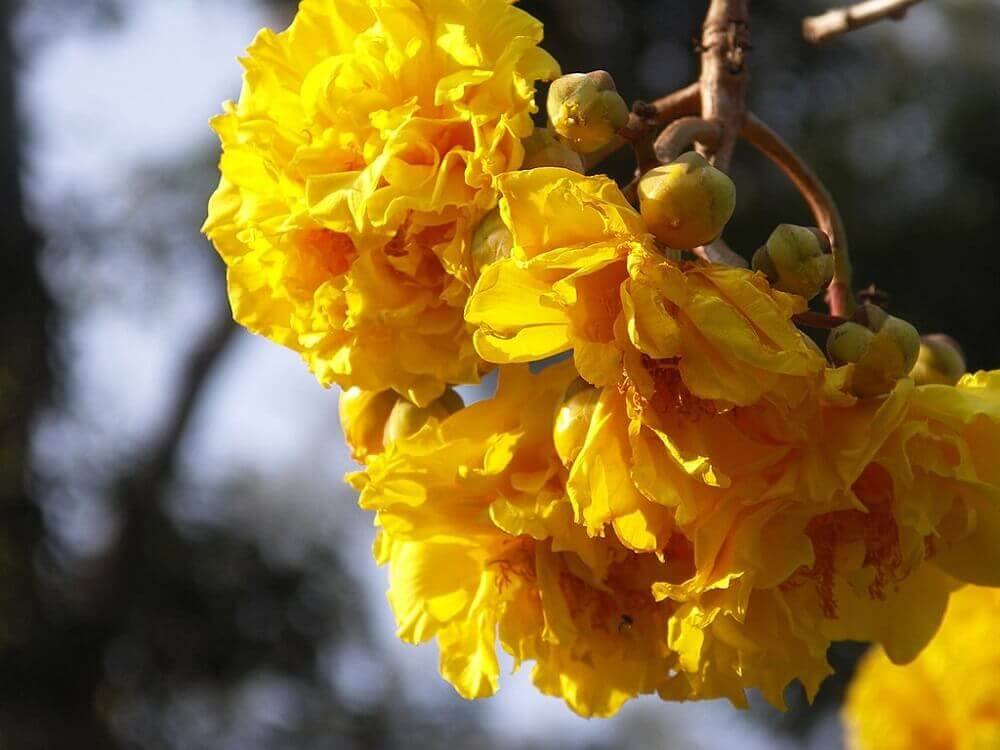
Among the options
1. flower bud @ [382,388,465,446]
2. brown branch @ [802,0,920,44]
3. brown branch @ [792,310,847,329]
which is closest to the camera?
brown branch @ [792,310,847,329]

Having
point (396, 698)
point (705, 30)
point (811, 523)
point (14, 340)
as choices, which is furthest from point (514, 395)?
point (396, 698)

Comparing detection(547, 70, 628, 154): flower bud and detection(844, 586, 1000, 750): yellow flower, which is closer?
detection(547, 70, 628, 154): flower bud

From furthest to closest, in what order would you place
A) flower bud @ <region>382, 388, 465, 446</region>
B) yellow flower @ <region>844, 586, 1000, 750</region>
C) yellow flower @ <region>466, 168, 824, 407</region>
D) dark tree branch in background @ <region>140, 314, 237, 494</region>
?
dark tree branch in background @ <region>140, 314, 237, 494</region>
yellow flower @ <region>844, 586, 1000, 750</region>
flower bud @ <region>382, 388, 465, 446</region>
yellow flower @ <region>466, 168, 824, 407</region>

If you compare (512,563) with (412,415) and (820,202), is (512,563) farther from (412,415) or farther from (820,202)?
(820,202)

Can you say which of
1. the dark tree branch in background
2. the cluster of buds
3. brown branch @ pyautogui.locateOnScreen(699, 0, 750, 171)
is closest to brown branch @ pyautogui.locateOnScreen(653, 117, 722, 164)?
brown branch @ pyautogui.locateOnScreen(699, 0, 750, 171)

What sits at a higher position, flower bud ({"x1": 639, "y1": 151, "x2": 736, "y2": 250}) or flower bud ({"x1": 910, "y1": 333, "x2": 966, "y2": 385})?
flower bud ({"x1": 639, "y1": 151, "x2": 736, "y2": 250})

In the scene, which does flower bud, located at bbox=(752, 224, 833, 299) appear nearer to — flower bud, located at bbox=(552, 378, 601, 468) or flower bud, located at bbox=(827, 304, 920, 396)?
flower bud, located at bbox=(827, 304, 920, 396)

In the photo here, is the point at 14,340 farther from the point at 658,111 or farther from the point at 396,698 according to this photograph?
the point at 658,111
